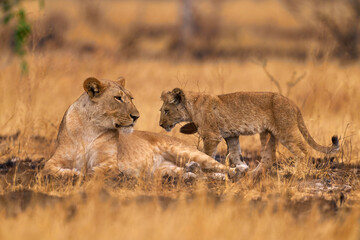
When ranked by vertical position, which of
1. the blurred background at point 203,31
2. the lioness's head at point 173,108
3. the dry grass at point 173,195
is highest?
the blurred background at point 203,31

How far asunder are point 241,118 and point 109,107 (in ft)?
4.58

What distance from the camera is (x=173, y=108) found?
19.4 feet

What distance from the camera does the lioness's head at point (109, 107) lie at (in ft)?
16.5

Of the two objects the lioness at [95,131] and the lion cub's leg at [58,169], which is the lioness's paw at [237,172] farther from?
the lion cub's leg at [58,169]

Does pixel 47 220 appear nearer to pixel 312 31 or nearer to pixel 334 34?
pixel 334 34

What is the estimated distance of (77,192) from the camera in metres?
4.55

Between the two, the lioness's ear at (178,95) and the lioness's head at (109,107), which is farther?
the lioness's ear at (178,95)

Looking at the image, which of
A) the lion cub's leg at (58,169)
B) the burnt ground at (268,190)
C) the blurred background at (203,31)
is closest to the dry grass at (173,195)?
the burnt ground at (268,190)

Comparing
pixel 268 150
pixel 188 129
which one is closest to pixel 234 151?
pixel 268 150

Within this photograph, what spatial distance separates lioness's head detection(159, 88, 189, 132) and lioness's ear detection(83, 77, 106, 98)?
97 centimetres

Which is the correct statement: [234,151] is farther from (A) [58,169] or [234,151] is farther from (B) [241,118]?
(A) [58,169]

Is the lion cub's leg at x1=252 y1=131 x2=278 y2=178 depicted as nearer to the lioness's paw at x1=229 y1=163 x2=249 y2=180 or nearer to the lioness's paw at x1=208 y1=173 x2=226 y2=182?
the lioness's paw at x1=229 y1=163 x2=249 y2=180

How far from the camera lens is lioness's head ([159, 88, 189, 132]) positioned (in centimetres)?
591

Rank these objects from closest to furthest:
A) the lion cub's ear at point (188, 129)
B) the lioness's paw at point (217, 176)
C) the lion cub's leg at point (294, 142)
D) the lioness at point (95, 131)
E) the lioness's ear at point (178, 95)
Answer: the lioness at point (95, 131)
the lioness's paw at point (217, 176)
the lion cub's leg at point (294, 142)
the lioness's ear at point (178, 95)
the lion cub's ear at point (188, 129)
